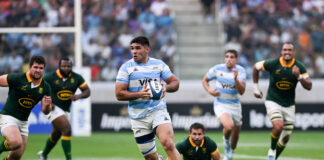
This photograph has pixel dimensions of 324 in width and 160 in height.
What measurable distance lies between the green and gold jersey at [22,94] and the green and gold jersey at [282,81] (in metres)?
4.73

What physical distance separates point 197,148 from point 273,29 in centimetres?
1351

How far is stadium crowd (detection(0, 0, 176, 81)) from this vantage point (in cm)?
2009

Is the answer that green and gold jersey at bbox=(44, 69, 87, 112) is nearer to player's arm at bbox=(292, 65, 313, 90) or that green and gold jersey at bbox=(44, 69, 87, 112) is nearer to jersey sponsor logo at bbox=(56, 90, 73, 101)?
jersey sponsor logo at bbox=(56, 90, 73, 101)

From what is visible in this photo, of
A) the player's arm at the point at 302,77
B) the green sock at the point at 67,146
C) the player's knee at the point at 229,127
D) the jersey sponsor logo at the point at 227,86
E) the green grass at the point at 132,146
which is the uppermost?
the player's arm at the point at 302,77

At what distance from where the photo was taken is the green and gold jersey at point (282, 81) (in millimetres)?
13383

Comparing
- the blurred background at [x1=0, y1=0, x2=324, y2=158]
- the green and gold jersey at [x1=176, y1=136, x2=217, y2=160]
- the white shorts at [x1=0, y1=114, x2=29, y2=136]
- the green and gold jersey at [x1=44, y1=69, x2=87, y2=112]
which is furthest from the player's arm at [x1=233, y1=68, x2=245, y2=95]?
the blurred background at [x1=0, y1=0, x2=324, y2=158]

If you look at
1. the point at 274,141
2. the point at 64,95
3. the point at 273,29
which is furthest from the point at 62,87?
the point at 273,29

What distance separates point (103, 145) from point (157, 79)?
8399mm

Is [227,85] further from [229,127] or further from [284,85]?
[284,85]

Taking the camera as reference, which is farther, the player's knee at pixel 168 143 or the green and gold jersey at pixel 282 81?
the green and gold jersey at pixel 282 81

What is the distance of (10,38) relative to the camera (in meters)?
20.3

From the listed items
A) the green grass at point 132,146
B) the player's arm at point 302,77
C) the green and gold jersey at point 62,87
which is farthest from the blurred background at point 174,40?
the player's arm at point 302,77

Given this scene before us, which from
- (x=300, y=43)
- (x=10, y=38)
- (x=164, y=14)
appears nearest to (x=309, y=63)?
(x=300, y=43)

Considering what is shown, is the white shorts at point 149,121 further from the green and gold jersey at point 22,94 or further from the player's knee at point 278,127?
the player's knee at point 278,127
